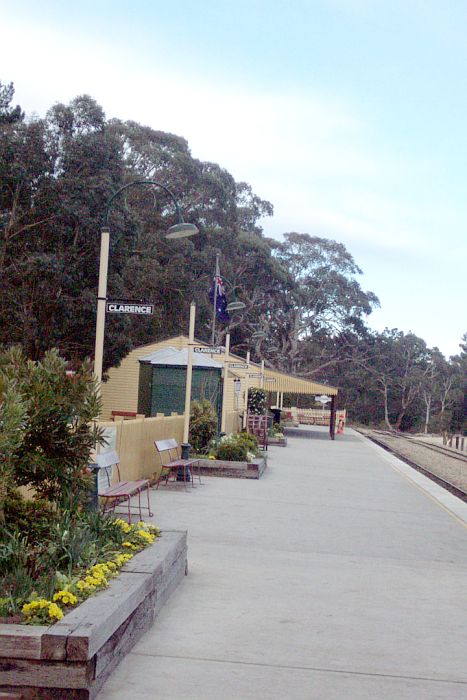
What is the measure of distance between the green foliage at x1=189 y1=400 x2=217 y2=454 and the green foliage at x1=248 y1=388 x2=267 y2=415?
15.7 m

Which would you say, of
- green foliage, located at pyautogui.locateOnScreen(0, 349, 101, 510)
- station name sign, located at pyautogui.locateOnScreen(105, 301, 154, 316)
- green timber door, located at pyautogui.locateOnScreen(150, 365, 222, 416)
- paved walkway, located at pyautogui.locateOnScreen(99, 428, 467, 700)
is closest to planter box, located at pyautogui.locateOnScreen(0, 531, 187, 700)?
paved walkway, located at pyautogui.locateOnScreen(99, 428, 467, 700)

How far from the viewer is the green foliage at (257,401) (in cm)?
3681

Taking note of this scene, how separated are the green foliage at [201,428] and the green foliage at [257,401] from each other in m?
15.7

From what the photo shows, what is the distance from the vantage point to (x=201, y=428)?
2038 cm

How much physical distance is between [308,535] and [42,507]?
221 inches

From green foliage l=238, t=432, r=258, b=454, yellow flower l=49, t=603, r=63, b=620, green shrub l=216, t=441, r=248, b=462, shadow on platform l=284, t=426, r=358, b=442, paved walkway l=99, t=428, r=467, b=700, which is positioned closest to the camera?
yellow flower l=49, t=603, r=63, b=620

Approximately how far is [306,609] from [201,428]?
43.5 ft

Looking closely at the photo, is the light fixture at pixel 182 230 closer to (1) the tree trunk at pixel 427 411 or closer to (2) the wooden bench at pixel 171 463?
(2) the wooden bench at pixel 171 463

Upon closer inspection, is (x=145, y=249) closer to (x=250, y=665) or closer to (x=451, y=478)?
(x=451, y=478)

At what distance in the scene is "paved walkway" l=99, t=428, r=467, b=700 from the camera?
5254 mm

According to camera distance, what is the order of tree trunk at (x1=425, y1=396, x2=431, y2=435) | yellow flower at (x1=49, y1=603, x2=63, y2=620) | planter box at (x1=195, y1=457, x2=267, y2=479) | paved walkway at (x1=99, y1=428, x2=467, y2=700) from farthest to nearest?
tree trunk at (x1=425, y1=396, x2=431, y2=435), planter box at (x1=195, y1=457, x2=267, y2=479), paved walkway at (x1=99, y1=428, x2=467, y2=700), yellow flower at (x1=49, y1=603, x2=63, y2=620)

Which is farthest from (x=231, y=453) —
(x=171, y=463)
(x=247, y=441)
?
(x=171, y=463)

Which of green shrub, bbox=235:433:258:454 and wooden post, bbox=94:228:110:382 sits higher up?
wooden post, bbox=94:228:110:382

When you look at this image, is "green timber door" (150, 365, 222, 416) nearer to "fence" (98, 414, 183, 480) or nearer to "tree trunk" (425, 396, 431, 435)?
"fence" (98, 414, 183, 480)
